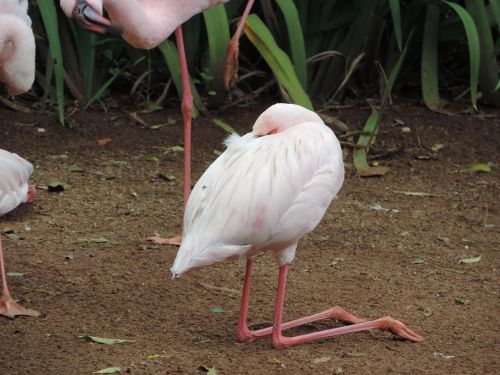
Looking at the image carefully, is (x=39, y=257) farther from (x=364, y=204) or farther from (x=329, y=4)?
(x=329, y=4)

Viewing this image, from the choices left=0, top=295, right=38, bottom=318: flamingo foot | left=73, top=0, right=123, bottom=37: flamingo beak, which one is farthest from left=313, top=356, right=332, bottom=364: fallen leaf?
left=73, top=0, right=123, bottom=37: flamingo beak

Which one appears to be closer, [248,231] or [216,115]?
[248,231]

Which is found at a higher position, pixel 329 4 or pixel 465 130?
pixel 329 4

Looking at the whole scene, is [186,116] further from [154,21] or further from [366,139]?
[366,139]

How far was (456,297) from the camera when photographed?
161 inches

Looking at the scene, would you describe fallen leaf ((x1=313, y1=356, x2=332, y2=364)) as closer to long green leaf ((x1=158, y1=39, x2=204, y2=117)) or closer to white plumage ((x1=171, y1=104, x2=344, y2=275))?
white plumage ((x1=171, y1=104, x2=344, y2=275))

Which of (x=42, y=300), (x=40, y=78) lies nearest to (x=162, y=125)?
Result: (x=40, y=78)

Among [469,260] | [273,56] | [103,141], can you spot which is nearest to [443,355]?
[469,260]

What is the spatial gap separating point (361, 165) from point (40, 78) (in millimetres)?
2411

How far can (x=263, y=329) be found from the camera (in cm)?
369

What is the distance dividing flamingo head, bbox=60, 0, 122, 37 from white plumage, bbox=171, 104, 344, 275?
113 centimetres

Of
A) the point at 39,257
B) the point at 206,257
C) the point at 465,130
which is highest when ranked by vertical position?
the point at 206,257

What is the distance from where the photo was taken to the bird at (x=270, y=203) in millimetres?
3322

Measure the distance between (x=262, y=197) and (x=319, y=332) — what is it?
1.96 ft
